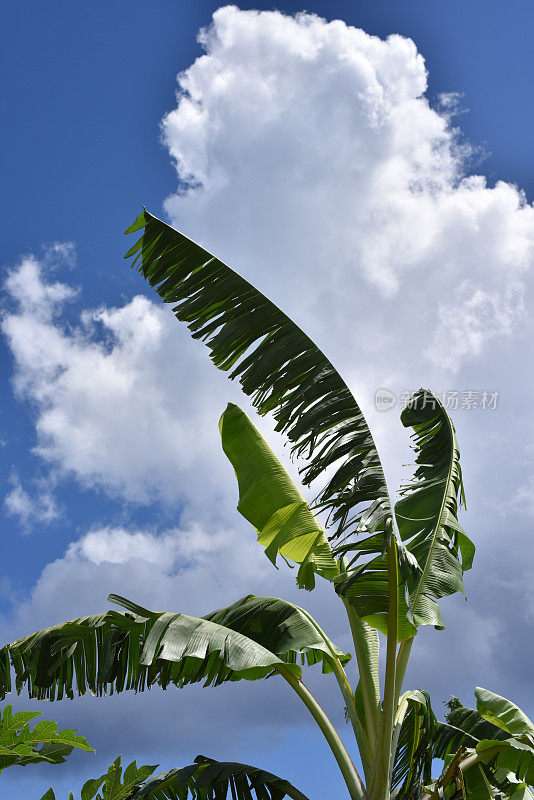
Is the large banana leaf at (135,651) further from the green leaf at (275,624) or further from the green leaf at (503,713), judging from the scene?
the green leaf at (503,713)

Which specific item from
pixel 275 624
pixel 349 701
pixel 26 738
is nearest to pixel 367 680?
pixel 349 701

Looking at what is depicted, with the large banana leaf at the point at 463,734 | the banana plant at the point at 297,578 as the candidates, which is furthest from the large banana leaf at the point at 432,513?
the large banana leaf at the point at 463,734

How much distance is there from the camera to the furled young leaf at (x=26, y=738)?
1.95 meters

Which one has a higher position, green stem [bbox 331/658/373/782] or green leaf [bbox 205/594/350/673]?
green leaf [bbox 205/594/350/673]

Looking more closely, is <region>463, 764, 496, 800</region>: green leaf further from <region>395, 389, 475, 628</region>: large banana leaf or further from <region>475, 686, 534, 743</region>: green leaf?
<region>395, 389, 475, 628</region>: large banana leaf

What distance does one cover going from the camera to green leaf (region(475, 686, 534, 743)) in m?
5.02

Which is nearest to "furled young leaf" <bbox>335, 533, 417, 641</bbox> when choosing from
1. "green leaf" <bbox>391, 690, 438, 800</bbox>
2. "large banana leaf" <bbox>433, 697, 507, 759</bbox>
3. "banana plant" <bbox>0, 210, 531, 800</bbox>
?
"banana plant" <bbox>0, 210, 531, 800</bbox>

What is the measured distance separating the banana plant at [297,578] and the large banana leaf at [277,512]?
0.04 feet

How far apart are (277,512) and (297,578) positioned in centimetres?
58

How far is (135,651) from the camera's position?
14.9 ft

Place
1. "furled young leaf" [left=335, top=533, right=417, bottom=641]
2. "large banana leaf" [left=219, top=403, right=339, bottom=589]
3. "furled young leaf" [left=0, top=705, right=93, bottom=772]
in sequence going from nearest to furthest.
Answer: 1. "furled young leaf" [left=0, top=705, right=93, bottom=772]
2. "furled young leaf" [left=335, top=533, right=417, bottom=641]
3. "large banana leaf" [left=219, top=403, right=339, bottom=589]

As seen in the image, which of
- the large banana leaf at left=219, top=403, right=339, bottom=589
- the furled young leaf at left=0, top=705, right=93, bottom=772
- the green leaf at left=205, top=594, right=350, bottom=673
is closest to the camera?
the furled young leaf at left=0, top=705, right=93, bottom=772

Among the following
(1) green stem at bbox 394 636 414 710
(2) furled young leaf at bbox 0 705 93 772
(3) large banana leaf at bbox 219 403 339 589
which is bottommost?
(2) furled young leaf at bbox 0 705 93 772

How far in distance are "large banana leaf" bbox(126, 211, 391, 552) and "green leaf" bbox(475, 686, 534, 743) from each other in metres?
2.48
